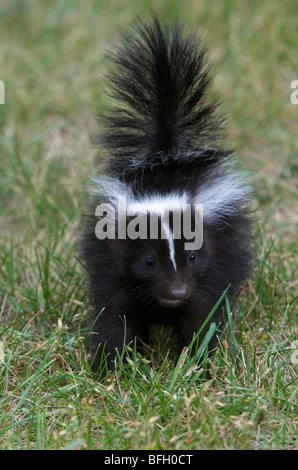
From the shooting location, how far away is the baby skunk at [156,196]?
167 inches

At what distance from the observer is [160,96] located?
4379 mm

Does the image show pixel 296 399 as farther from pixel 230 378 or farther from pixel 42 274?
pixel 42 274

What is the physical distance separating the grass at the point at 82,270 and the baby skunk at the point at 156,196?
0.26 meters

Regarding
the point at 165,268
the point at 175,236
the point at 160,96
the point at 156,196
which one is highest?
the point at 160,96

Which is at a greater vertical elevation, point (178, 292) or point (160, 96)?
point (160, 96)

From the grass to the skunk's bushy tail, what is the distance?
3.65ft

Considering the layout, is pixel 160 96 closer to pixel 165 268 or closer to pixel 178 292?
pixel 165 268

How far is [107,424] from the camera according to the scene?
3744 mm

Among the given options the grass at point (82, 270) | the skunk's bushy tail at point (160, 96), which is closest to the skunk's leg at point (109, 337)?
the grass at point (82, 270)

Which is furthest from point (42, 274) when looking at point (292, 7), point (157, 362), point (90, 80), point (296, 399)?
point (292, 7)

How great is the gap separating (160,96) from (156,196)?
65cm

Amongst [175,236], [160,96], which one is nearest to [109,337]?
[175,236]

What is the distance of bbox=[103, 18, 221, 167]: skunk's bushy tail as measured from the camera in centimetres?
433

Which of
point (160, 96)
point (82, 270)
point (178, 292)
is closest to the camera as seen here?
point (178, 292)
